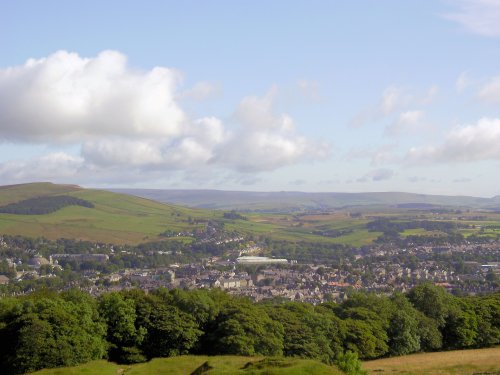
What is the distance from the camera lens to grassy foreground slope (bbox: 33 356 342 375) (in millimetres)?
34625

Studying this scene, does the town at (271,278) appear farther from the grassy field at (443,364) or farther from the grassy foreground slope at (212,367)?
the grassy foreground slope at (212,367)

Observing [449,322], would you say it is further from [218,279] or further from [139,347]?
[218,279]

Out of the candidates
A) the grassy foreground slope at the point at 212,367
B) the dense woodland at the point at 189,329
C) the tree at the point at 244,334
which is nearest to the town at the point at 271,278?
the dense woodland at the point at 189,329

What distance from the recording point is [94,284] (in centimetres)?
16188

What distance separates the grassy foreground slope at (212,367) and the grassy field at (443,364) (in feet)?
54.7

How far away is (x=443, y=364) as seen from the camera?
57.0 meters

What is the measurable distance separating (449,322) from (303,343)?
2474 centimetres

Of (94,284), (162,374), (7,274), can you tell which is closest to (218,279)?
(94,284)

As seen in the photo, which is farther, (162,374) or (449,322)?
(449,322)

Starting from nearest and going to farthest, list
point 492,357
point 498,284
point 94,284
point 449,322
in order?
point 492,357
point 449,322
point 498,284
point 94,284

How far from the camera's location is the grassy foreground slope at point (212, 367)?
34625mm

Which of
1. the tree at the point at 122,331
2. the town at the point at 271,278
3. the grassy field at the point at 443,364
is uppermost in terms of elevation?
Answer: the tree at the point at 122,331

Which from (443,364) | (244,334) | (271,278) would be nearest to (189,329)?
(244,334)

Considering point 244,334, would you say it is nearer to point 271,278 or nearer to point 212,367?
point 212,367
